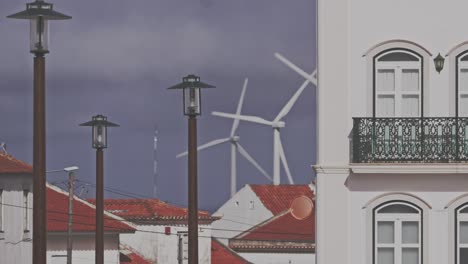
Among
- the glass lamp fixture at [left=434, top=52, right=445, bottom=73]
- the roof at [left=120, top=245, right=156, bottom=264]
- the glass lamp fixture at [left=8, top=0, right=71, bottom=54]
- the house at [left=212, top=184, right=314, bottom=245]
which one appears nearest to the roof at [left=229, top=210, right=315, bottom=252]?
the house at [left=212, top=184, right=314, bottom=245]

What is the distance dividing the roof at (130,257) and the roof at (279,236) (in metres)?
17.5

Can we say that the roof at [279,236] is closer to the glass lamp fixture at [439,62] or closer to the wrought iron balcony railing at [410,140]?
the wrought iron balcony railing at [410,140]

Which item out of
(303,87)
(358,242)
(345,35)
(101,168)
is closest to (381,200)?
(358,242)

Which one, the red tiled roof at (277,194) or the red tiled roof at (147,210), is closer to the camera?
the red tiled roof at (147,210)

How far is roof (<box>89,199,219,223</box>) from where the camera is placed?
304 ft

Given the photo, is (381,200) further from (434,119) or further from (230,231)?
(230,231)

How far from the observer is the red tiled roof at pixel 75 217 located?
255 ft

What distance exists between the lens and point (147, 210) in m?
99.2

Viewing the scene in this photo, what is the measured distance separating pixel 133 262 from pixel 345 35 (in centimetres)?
4902

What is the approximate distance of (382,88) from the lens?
37.2 meters

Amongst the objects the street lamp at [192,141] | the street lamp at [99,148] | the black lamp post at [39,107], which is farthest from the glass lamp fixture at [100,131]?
the black lamp post at [39,107]

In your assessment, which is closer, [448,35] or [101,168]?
[448,35]

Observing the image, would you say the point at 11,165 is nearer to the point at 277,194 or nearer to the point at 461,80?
the point at 461,80

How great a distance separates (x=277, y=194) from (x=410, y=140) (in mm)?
89914
